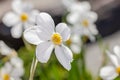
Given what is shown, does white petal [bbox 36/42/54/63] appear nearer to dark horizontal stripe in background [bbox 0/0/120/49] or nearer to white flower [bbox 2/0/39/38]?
white flower [bbox 2/0/39/38]

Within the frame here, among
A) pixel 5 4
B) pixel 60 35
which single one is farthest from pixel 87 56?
pixel 60 35

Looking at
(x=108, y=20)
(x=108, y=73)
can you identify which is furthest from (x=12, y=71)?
(x=108, y=20)

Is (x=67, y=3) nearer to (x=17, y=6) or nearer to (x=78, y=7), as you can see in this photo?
(x=78, y=7)

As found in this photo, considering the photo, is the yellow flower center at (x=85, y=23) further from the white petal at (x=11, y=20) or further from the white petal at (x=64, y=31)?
the white petal at (x=64, y=31)

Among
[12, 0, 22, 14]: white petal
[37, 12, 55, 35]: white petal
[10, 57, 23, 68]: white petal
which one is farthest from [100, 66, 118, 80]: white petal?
[12, 0, 22, 14]: white petal

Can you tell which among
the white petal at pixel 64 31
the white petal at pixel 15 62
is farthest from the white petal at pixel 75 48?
the white petal at pixel 64 31

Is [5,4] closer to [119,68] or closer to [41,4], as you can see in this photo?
[41,4]
